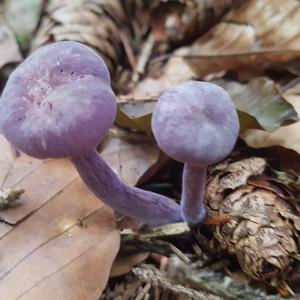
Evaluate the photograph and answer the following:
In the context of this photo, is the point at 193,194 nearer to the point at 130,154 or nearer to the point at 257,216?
the point at 257,216

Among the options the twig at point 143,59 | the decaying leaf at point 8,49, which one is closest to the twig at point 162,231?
the twig at point 143,59

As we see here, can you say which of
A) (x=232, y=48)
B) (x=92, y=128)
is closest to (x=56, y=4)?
(x=232, y=48)

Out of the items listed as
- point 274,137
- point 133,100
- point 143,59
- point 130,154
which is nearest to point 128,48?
point 143,59

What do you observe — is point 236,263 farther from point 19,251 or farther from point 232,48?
point 232,48

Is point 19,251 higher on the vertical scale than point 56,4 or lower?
lower

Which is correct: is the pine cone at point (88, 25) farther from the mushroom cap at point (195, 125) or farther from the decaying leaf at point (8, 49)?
the mushroom cap at point (195, 125)

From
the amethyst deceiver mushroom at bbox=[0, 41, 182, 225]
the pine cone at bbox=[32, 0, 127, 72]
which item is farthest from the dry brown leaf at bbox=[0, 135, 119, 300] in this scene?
the pine cone at bbox=[32, 0, 127, 72]
